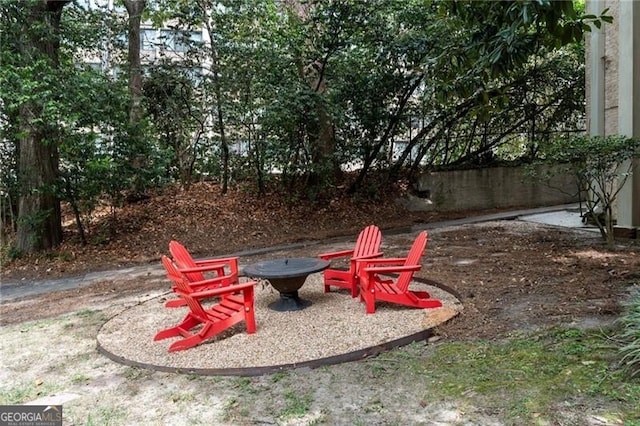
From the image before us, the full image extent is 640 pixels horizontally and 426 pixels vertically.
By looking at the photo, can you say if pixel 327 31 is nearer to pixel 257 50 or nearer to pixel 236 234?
pixel 257 50

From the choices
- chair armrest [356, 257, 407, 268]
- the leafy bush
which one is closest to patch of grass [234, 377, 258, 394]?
chair armrest [356, 257, 407, 268]

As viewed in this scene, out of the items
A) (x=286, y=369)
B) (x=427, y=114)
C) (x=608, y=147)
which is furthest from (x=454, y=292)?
(x=427, y=114)

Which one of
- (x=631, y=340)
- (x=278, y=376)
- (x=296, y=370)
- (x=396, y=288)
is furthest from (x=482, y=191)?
(x=278, y=376)

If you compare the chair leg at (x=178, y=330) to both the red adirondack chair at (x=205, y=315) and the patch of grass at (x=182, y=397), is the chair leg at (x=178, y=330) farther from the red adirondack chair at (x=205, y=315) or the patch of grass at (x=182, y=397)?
the patch of grass at (x=182, y=397)

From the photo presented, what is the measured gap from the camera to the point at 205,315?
13.2ft

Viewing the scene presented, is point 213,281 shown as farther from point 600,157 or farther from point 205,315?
point 600,157

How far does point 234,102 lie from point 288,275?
A: 703 cm

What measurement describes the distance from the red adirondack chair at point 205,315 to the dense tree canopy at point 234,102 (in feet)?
16.6

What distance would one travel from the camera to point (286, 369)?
328 cm

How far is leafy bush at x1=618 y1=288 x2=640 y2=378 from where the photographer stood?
2.76 m

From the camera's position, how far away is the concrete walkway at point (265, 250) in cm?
696

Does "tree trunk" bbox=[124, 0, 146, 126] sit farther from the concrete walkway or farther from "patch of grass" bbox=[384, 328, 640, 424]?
"patch of grass" bbox=[384, 328, 640, 424]

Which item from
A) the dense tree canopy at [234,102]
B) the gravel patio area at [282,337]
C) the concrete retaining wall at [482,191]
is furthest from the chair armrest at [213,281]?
the concrete retaining wall at [482,191]

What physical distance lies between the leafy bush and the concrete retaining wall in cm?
852
